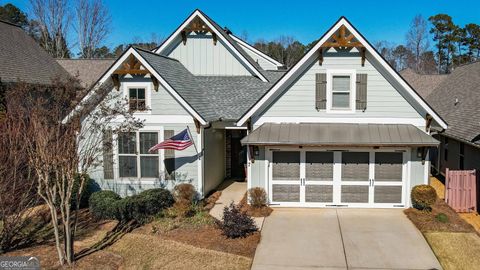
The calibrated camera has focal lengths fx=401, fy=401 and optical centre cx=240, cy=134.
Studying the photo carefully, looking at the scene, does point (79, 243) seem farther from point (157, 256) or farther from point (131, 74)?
point (131, 74)

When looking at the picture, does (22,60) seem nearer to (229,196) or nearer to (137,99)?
(137,99)

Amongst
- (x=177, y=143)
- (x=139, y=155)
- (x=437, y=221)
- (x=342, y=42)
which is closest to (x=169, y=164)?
(x=139, y=155)

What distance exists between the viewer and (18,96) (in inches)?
441

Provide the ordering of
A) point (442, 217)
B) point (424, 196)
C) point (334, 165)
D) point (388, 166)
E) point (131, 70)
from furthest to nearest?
point (131, 70) → point (334, 165) → point (388, 166) → point (424, 196) → point (442, 217)

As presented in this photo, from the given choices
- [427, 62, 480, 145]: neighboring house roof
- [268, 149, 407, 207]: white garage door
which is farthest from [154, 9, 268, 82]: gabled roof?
[427, 62, 480, 145]: neighboring house roof

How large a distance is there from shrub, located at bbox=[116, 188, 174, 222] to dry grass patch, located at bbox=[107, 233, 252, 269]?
1525 millimetres

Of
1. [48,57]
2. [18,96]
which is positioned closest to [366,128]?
[18,96]

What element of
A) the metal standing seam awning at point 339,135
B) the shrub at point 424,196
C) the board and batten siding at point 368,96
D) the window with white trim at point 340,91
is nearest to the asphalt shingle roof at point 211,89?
the metal standing seam awning at point 339,135

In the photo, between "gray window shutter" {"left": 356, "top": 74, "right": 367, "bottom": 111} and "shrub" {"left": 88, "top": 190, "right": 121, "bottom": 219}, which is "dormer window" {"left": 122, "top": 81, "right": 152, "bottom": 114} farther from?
"gray window shutter" {"left": 356, "top": 74, "right": 367, "bottom": 111}

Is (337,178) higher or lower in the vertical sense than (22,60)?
lower

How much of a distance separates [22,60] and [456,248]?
22591mm

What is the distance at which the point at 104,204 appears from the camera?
44.8 ft

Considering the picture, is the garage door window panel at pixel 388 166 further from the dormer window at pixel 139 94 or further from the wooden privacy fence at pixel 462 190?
the dormer window at pixel 139 94

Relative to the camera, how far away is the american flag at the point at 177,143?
14.2 metres
